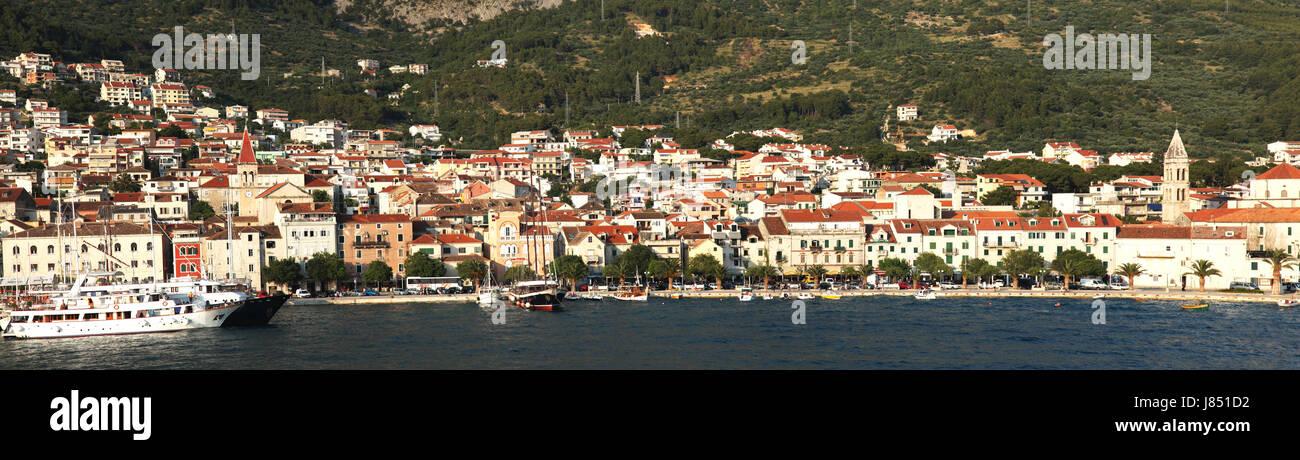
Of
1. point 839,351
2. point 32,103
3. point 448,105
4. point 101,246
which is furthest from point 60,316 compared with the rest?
point 448,105

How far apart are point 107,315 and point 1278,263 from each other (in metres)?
28.9

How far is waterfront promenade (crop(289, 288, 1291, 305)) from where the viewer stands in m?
30.8

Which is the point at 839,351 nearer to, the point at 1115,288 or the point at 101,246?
the point at 1115,288

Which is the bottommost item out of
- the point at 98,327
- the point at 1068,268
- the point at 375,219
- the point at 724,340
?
the point at 724,340

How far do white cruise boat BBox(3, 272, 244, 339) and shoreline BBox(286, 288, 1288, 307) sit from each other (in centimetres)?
513

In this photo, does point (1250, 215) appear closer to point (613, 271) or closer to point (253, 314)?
point (613, 271)

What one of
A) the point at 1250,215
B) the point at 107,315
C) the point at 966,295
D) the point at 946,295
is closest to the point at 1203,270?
the point at 1250,215

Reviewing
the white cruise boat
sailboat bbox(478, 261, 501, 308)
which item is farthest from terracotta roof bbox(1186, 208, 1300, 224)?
the white cruise boat

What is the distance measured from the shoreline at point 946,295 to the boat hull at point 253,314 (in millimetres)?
4248

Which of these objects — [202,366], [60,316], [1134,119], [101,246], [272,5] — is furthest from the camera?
[272,5]

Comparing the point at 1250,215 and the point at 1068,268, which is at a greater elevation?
the point at 1250,215

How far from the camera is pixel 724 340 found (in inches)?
880

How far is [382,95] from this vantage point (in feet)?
263
